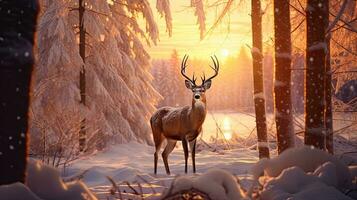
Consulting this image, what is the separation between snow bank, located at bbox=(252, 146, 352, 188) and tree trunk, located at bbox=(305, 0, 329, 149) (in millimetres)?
1392

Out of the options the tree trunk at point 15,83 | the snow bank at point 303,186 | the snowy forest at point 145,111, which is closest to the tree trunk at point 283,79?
the snowy forest at point 145,111

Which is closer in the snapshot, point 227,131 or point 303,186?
point 303,186

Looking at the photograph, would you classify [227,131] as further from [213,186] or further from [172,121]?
[213,186]

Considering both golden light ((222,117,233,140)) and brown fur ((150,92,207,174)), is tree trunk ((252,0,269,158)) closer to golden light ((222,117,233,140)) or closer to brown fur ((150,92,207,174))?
brown fur ((150,92,207,174))

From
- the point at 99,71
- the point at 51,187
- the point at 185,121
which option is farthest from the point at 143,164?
the point at 51,187

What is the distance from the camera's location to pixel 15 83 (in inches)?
103

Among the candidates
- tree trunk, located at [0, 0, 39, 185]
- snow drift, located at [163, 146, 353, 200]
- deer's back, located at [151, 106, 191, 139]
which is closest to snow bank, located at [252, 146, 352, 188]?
snow drift, located at [163, 146, 353, 200]

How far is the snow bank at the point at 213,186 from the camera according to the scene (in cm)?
237

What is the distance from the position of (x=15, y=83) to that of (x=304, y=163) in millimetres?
2004

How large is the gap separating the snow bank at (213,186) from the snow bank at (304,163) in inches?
15.9

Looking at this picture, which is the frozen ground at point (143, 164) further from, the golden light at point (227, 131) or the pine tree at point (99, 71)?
the golden light at point (227, 131)

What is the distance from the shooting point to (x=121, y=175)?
9.19 m

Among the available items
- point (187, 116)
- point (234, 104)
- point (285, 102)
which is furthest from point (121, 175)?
point (234, 104)

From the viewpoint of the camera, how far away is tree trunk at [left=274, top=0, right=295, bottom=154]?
632 centimetres
